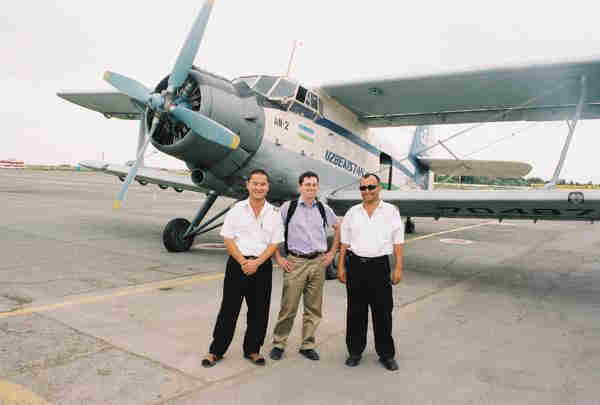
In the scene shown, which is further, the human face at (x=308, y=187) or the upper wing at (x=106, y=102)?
the upper wing at (x=106, y=102)

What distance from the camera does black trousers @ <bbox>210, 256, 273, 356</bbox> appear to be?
3264 millimetres

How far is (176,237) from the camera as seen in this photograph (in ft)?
26.6

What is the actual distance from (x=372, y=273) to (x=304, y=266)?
568mm

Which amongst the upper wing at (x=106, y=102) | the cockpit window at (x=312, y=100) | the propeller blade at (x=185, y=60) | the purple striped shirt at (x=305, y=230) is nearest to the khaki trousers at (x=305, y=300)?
the purple striped shirt at (x=305, y=230)

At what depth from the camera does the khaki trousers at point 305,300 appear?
350 centimetres

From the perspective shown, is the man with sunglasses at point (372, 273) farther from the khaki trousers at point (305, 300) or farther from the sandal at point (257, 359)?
the sandal at point (257, 359)

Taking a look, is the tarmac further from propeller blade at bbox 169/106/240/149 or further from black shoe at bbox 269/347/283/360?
propeller blade at bbox 169/106/240/149

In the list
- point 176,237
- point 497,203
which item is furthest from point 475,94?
point 176,237

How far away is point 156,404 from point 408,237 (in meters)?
11.5

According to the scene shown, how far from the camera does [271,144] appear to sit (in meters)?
7.12

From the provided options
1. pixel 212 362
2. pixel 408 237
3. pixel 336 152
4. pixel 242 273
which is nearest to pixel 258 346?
pixel 212 362

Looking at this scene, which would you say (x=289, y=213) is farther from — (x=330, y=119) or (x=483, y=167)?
(x=483, y=167)

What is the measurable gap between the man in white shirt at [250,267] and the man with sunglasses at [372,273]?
69 cm

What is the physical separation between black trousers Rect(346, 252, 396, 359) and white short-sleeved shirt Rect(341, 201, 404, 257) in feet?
0.25
